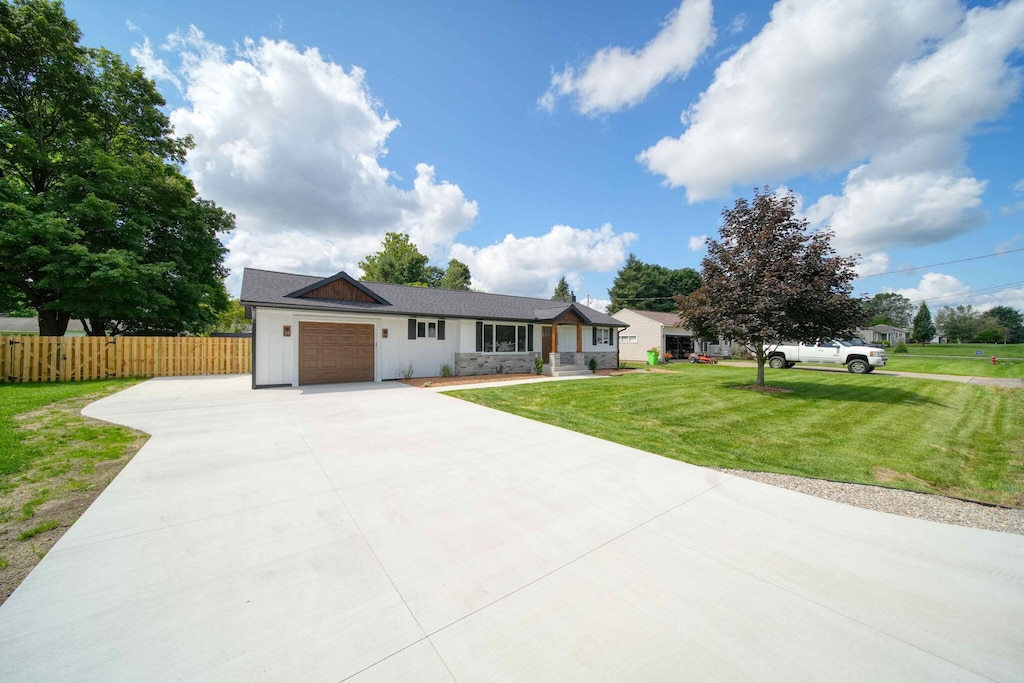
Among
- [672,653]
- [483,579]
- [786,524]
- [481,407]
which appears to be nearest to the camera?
[672,653]

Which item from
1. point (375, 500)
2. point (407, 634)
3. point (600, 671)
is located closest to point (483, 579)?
point (407, 634)

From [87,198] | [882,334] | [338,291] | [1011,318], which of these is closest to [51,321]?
[87,198]

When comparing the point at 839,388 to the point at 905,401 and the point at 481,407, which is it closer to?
the point at 905,401

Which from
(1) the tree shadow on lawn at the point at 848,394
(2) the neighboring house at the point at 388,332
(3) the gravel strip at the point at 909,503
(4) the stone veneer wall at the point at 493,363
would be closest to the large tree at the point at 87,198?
(2) the neighboring house at the point at 388,332

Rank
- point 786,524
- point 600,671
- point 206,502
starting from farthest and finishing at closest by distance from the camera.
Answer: point 206,502, point 786,524, point 600,671

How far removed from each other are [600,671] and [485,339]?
14.8 meters

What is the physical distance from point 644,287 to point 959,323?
68.8 m

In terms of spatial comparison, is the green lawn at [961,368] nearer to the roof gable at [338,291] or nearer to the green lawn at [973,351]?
the green lawn at [973,351]

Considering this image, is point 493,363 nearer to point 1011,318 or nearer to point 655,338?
point 655,338

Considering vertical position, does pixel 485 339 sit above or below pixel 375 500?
above

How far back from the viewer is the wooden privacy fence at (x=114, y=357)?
11758 mm

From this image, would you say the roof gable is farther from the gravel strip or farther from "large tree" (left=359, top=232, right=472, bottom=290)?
"large tree" (left=359, top=232, right=472, bottom=290)

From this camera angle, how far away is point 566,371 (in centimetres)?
1733

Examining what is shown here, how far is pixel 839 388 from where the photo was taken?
501 inches
